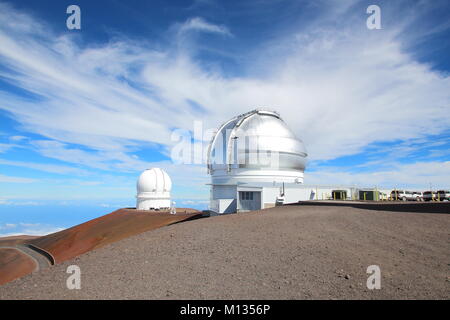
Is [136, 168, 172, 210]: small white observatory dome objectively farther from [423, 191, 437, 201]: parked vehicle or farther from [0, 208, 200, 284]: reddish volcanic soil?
[423, 191, 437, 201]: parked vehicle

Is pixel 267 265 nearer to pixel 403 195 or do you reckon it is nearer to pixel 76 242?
pixel 76 242

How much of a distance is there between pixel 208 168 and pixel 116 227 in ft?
35.3

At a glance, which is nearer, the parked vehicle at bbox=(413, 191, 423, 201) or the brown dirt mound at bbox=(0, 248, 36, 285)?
the brown dirt mound at bbox=(0, 248, 36, 285)

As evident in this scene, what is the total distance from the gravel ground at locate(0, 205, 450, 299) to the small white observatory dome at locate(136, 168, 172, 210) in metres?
21.2

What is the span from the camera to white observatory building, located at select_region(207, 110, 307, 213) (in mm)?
23047

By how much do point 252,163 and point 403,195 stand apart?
16.8m

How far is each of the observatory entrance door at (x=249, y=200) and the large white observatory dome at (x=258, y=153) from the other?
2060 millimetres

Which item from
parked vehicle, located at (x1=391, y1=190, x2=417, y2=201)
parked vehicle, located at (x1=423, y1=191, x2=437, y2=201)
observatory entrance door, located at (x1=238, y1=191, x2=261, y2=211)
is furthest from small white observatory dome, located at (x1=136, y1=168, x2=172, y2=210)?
parked vehicle, located at (x1=423, y1=191, x2=437, y2=201)

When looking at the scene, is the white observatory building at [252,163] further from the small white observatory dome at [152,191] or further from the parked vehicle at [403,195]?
the parked vehicle at [403,195]

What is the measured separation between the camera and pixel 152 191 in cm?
3041

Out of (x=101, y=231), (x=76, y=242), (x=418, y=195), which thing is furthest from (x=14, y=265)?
(x=418, y=195)

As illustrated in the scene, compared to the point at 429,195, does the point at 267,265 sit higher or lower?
lower

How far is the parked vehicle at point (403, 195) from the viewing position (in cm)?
2738
